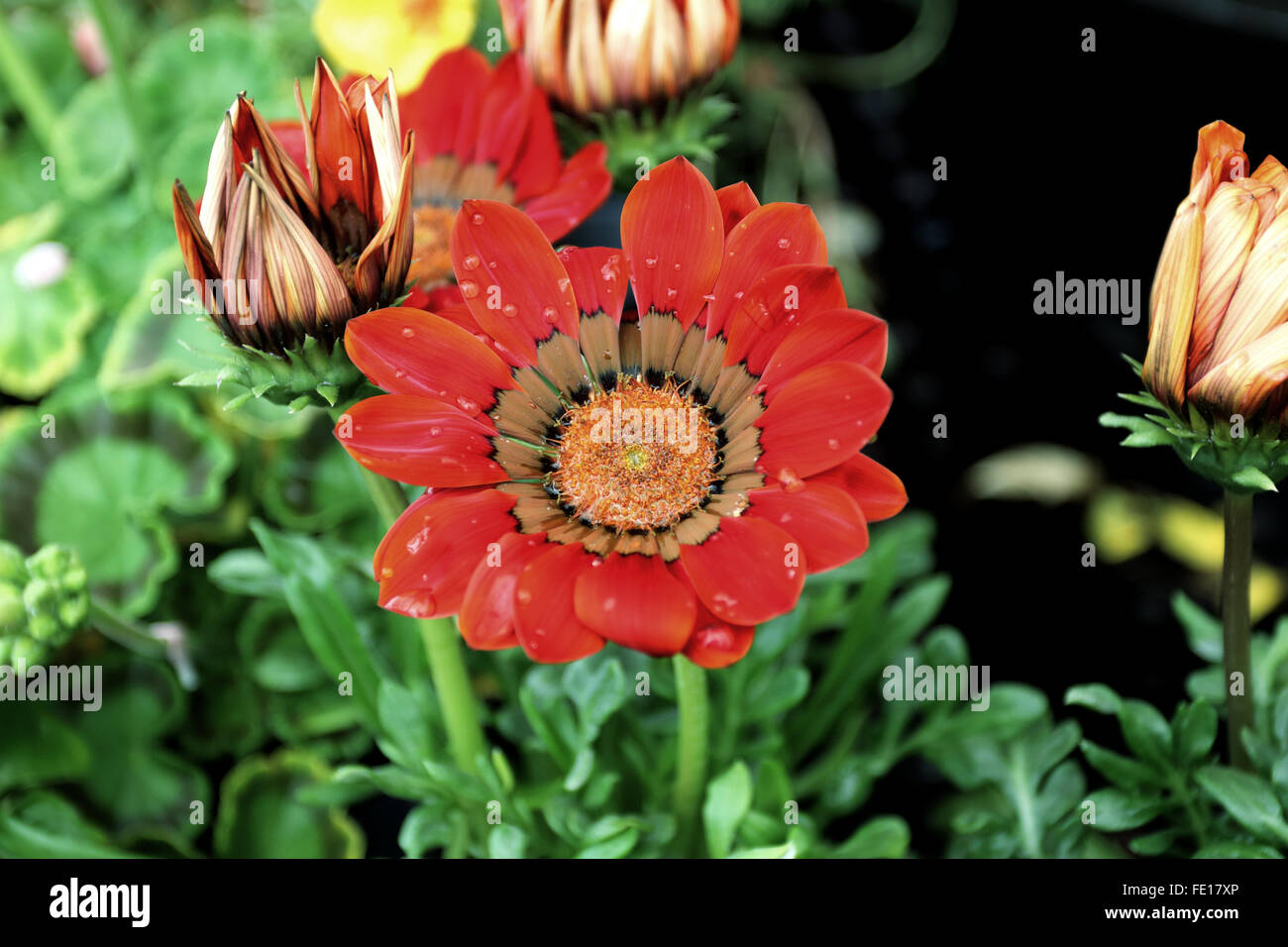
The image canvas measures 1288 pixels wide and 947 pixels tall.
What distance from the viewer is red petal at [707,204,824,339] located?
0.53 m

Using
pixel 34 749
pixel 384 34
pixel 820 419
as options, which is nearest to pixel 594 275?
pixel 820 419

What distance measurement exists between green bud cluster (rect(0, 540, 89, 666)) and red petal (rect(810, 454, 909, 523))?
0.49 m

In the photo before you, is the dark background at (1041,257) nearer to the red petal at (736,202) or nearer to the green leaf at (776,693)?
the green leaf at (776,693)

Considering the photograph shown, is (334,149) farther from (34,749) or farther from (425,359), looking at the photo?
(34,749)

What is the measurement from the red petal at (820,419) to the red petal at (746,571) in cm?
4

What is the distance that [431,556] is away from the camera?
20.3 inches

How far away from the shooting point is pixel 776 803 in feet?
2.34

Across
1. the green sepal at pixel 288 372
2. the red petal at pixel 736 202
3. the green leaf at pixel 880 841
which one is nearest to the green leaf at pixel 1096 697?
the green leaf at pixel 880 841

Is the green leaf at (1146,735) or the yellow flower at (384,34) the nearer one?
the green leaf at (1146,735)

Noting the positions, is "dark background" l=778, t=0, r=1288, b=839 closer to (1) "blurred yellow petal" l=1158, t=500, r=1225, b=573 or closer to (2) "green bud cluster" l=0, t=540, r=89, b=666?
(1) "blurred yellow petal" l=1158, t=500, r=1225, b=573

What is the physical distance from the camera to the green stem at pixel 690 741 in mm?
609

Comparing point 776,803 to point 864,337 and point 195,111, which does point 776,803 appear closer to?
point 864,337

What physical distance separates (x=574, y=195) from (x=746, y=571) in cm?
29

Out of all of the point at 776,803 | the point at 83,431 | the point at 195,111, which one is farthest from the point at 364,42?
the point at 776,803
